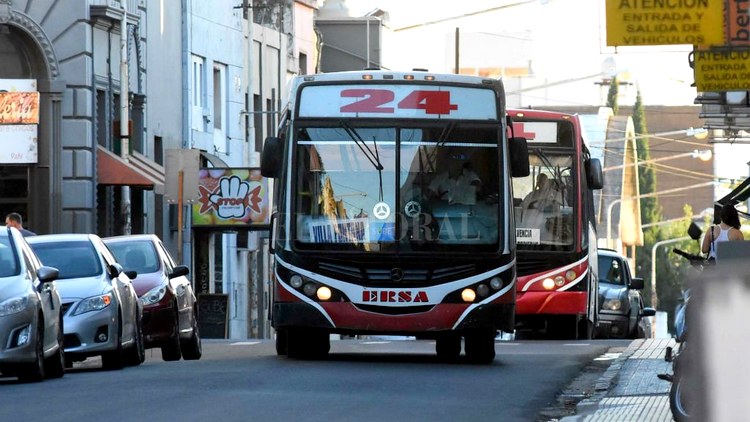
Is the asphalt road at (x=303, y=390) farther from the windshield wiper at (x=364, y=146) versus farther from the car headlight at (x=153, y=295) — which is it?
the windshield wiper at (x=364, y=146)

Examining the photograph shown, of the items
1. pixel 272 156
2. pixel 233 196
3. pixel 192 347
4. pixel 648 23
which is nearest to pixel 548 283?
pixel 192 347

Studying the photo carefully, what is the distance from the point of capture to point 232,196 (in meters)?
49.8

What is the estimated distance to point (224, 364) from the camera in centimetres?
2162

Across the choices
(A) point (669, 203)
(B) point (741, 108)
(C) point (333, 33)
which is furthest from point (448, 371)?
(A) point (669, 203)

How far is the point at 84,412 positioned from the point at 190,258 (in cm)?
3691

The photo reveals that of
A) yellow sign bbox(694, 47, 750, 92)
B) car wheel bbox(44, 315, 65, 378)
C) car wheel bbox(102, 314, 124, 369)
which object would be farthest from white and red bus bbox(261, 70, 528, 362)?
yellow sign bbox(694, 47, 750, 92)

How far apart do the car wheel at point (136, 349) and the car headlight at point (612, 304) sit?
1487 centimetres

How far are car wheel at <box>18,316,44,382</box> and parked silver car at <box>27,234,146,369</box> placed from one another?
7.34ft

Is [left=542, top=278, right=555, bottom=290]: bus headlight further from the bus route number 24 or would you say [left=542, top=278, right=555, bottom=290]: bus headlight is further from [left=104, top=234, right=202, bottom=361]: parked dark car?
the bus route number 24

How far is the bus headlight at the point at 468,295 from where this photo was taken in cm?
2081

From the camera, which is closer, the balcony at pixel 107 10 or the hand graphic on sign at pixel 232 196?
the balcony at pixel 107 10

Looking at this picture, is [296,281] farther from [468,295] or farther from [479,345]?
[479,345]

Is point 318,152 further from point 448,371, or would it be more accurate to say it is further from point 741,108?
point 741,108

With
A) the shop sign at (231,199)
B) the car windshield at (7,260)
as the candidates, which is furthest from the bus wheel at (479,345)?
the shop sign at (231,199)
